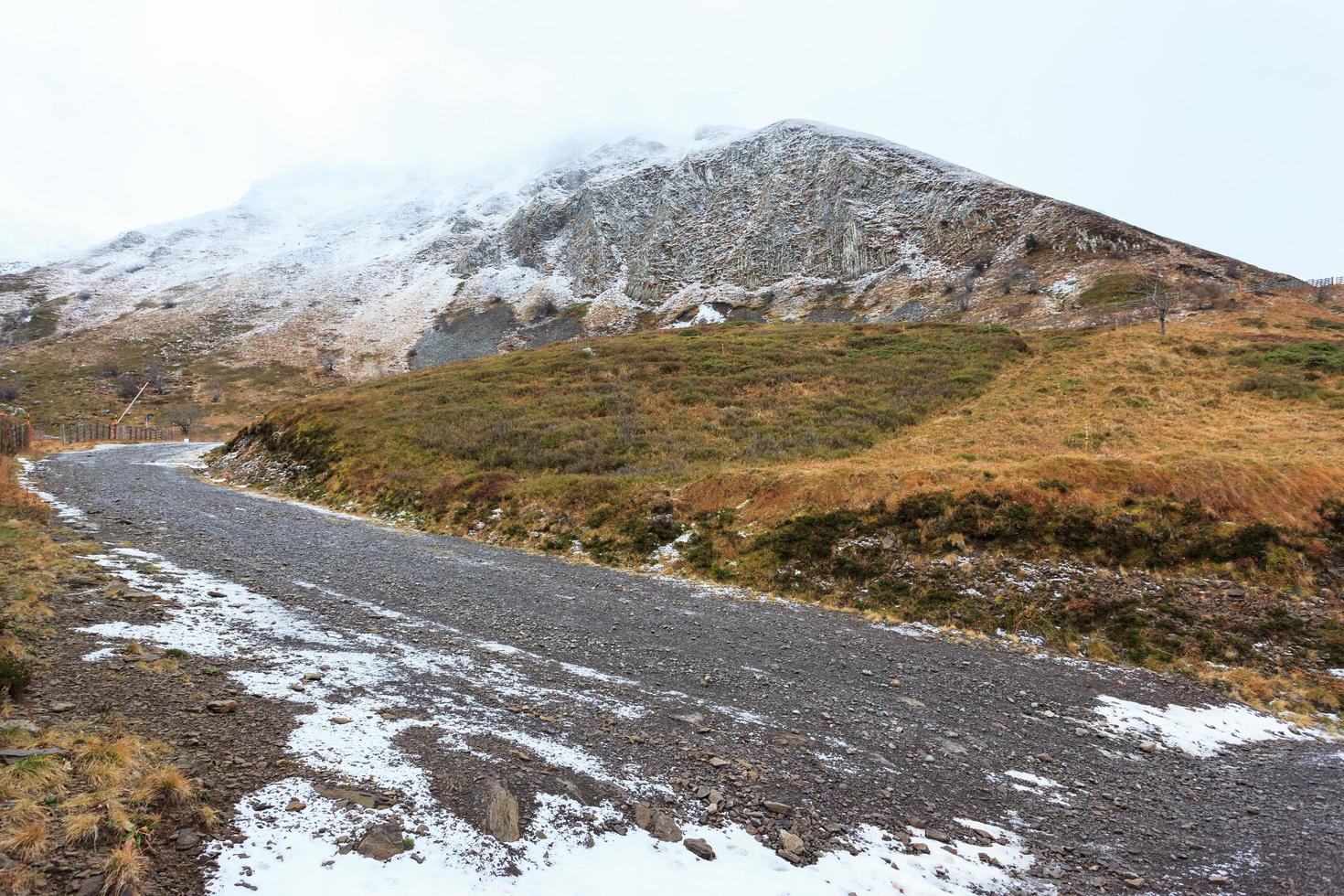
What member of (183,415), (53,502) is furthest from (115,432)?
(53,502)

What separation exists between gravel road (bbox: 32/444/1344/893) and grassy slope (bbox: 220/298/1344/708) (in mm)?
2887

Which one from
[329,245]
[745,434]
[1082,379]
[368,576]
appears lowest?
[368,576]

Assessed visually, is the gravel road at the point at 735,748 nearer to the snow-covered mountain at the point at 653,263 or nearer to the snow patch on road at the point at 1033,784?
the snow patch on road at the point at 1033,784

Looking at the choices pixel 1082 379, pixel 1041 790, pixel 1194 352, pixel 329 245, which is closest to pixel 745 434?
pixel 1082 379

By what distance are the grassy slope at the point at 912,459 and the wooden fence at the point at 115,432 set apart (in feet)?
138

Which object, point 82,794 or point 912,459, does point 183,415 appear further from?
point 82,794

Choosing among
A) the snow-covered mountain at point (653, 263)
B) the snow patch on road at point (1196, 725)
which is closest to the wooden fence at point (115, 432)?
the snow-covered mountain at point (653, 263)

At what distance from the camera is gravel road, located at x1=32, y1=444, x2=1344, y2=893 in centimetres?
510

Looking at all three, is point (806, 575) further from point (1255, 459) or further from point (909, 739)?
point (1255, 459)

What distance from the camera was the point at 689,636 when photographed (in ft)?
36.6

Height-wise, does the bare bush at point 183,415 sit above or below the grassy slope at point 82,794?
below

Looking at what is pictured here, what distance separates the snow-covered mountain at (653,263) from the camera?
76.0m

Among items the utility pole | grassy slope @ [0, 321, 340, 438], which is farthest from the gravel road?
grassy slope @ [0, 321, 340, 438]

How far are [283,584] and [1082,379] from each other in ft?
121
